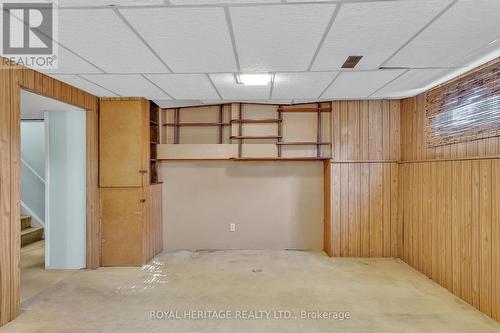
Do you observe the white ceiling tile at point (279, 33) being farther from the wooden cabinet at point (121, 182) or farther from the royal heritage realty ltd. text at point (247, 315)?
the royal heritage realty ltd. text at point (247, 315)

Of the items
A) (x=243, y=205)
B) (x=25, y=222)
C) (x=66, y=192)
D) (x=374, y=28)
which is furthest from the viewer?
(x=25, y=222)

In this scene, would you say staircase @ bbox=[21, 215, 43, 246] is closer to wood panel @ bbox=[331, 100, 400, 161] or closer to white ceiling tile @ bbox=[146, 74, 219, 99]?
white ceiling tile @ bbox=[146, 74, 219, 99]

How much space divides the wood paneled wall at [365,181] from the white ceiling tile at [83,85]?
3.14 meters

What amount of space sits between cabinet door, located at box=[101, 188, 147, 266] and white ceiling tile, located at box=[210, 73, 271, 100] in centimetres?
179

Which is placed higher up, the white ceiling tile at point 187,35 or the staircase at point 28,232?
the white ceiling tile at point 187,35

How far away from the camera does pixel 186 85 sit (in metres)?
3.39

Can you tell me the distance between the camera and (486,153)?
2.72 meters

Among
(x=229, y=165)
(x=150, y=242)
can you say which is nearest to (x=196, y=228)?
(x=150, y=242)

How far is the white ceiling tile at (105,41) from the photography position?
6.07 ft

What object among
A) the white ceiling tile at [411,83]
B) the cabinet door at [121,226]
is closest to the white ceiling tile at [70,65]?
the cabinet door at [121,226]

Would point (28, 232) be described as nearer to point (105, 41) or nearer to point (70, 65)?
point (70, 65)

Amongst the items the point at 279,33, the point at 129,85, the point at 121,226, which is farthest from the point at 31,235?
the point at 279,33

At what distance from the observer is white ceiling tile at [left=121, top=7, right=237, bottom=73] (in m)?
1.82
